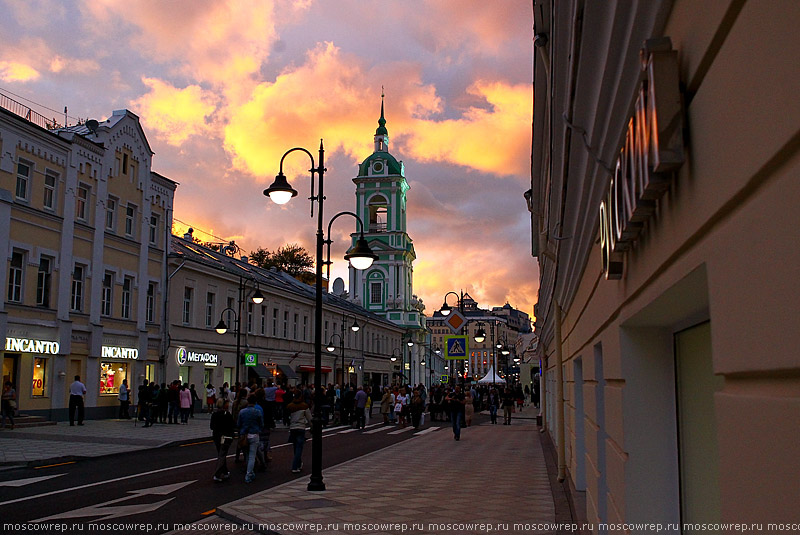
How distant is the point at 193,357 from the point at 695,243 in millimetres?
40403

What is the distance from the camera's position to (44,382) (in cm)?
3006

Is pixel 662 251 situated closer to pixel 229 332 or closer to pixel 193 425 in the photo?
pixel 193 425

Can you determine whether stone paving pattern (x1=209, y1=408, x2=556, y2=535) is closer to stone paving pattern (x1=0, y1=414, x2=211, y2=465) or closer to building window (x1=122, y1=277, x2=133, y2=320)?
stone paving pattern (x1=0, y1=414, x2=211, y2=465)

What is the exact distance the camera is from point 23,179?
97.2 ft

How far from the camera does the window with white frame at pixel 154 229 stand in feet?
126

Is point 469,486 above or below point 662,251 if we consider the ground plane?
below

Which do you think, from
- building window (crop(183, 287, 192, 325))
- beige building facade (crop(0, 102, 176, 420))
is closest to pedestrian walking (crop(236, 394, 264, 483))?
beige building facade (crop(0, 102, 176, 420))

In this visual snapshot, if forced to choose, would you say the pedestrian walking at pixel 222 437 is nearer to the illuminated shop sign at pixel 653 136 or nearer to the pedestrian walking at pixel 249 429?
the pedestrian walking at pixel 249 429

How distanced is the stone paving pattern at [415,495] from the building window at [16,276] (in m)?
17.0

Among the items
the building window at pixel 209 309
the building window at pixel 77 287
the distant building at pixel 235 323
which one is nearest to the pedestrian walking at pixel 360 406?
the distant building at pixel 235 323

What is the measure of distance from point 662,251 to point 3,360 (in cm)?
2949

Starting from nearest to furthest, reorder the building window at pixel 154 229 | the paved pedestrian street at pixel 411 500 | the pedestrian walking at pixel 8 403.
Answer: the paved pedestrian street at pixel 411 500
the pedestrian walking at pixel 8 403
the building window at pixel 154 229

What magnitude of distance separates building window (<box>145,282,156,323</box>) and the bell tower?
192ft

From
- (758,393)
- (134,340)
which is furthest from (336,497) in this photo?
(134,340)
